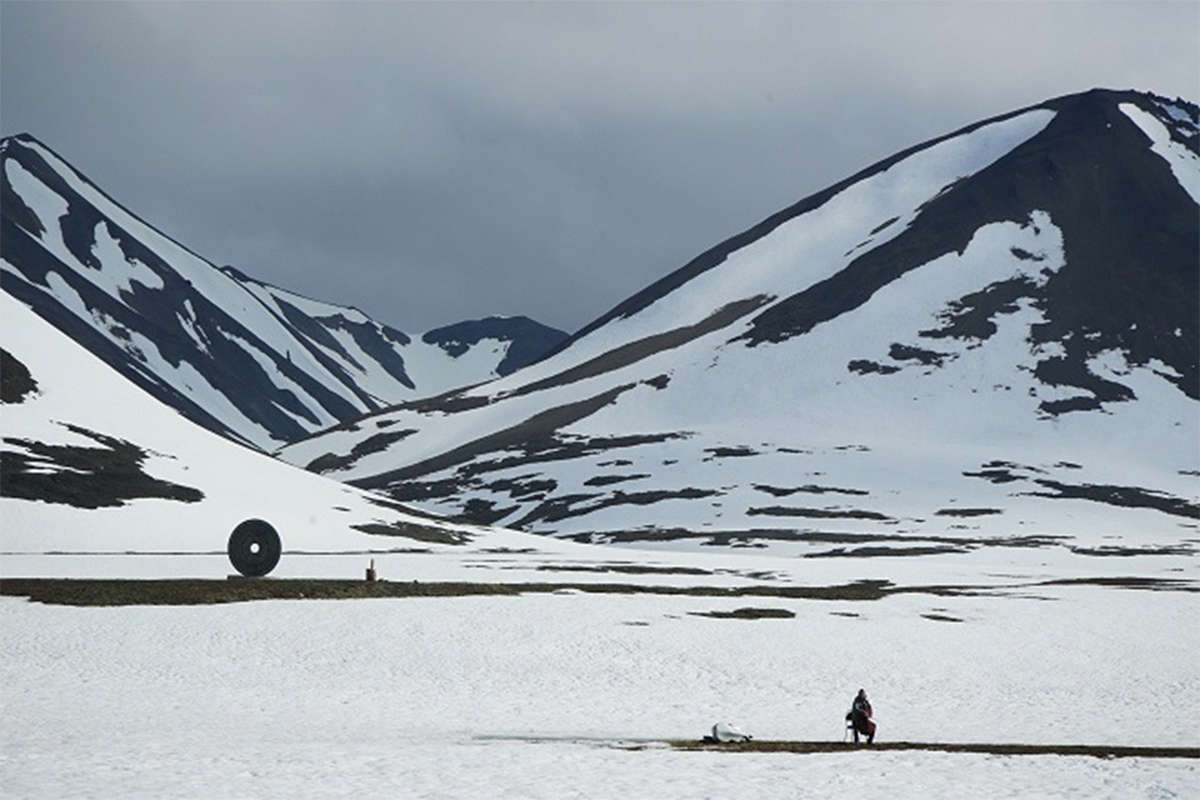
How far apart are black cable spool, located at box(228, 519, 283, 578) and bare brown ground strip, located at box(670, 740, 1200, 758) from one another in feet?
129

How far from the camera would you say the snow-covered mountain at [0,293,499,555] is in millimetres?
95812

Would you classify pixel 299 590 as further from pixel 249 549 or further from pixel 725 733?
pixel 725 733

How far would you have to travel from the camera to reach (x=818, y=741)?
32.9m

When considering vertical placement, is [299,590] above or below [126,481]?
below

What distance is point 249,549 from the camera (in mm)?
65125

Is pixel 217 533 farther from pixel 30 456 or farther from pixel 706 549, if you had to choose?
pixel 706 549

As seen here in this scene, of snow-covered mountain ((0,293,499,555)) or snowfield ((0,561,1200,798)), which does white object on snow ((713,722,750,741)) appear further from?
snow-covered mountain ((0,293,499,555))

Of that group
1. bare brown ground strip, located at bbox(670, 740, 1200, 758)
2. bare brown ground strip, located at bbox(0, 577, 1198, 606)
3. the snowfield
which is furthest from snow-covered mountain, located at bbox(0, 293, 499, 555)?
bare brown ground strip, located at bbox(670, 740, 1200, 758)

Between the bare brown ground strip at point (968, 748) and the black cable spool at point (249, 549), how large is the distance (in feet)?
129

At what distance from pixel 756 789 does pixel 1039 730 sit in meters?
15.5

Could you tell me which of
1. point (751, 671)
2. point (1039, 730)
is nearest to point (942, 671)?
point (751, 671)

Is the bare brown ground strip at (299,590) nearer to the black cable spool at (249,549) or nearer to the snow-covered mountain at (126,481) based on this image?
the black cable spool at (249,549)

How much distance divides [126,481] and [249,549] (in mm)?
52510

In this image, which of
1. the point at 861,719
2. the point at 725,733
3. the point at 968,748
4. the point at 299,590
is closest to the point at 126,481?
the point at 299,590
